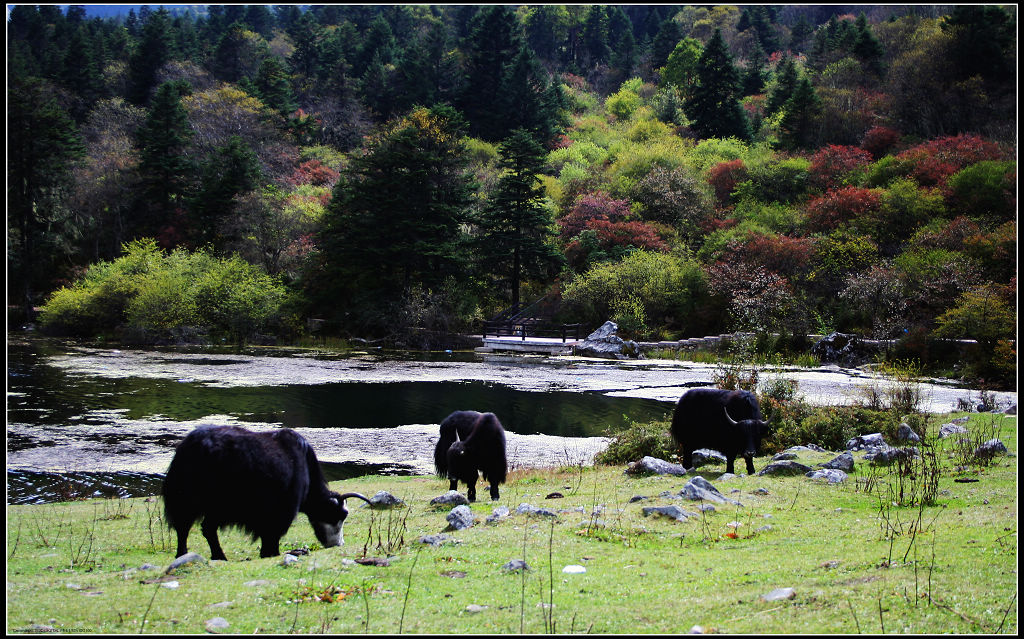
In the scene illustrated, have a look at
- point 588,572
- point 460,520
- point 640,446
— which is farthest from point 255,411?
point 588,572

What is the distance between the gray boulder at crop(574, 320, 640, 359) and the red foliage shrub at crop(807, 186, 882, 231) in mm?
14058

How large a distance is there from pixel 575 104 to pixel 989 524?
94.4 m

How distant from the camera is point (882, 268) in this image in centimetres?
3488

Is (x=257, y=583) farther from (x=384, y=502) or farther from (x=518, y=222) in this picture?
(x=518, y=222)

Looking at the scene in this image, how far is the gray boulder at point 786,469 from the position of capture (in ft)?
35.4

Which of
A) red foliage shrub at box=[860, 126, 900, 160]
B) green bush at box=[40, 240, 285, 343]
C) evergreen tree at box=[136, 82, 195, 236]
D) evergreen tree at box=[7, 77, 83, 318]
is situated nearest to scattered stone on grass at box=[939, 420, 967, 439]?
green bush at box=[40, 240, 285, 343]

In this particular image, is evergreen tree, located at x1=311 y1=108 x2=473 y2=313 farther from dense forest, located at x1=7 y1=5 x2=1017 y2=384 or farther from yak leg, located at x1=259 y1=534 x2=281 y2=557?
yak leg, located at x1=259 y1=534 x2=281 y2=557

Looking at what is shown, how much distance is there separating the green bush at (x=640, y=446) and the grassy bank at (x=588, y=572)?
4.07 metres

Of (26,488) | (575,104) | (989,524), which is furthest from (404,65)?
(989,524)

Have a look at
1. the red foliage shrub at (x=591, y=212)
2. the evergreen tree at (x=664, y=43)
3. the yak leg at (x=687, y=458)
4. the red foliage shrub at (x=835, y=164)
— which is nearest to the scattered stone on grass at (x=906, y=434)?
the yak leg at (x=687, y=458)

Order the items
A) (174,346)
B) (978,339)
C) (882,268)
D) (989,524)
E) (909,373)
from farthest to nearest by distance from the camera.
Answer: (174,346) < (882,268) < (978,339) < (909,373) < (989,524)

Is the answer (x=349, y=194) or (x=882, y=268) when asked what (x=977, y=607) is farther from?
(x=349, y=194)

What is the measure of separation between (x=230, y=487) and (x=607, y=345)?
31856 mm

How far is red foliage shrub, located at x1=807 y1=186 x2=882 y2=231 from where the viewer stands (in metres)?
41.4
